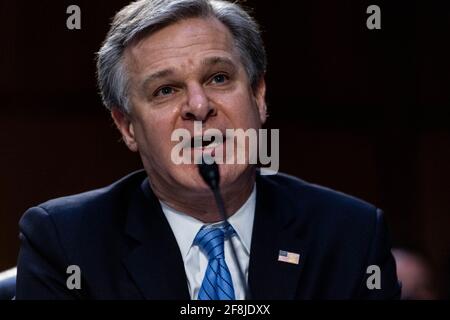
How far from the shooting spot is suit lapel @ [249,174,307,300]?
1.75m

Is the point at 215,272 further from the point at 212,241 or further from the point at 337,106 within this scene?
the point at 337,106

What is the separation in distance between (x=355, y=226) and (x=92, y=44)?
1.48 meters

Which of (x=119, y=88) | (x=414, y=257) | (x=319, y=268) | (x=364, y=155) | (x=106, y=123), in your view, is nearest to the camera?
(x=319, y=268)

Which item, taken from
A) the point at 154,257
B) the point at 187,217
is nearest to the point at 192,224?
the point at 187,217

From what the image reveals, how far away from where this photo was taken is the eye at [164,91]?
1.82 m

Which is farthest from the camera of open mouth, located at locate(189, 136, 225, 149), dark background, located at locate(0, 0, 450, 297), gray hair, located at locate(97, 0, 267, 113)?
dark background, located at locate(0, 0, 450, 297)

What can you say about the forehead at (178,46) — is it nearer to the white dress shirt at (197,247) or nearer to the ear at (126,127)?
the ear at (126,127)

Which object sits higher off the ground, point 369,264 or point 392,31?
point 392,31

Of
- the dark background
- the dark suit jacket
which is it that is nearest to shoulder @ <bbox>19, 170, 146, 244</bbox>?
the dark suit jacket

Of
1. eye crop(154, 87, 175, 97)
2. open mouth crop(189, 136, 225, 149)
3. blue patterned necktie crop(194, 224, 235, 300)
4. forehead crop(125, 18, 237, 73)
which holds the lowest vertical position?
blue patterned necktie crop(194, 224, 235, 300)

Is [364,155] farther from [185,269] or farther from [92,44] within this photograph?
[185,269]

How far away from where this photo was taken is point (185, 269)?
1.81 meters

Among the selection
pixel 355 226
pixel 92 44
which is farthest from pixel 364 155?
pixel 355 226

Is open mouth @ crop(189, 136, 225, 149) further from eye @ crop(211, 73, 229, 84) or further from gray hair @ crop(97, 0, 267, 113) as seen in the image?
gray hair @ crop(97, 0, 267, 113)
